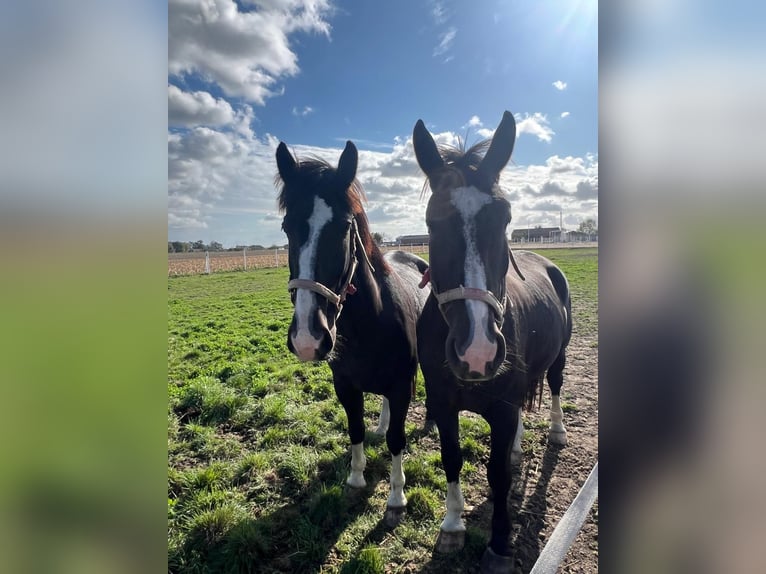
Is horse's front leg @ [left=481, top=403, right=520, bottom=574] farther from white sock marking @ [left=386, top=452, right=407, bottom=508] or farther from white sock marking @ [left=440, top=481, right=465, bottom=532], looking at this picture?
white sock marking @ [left=386, top=452, right=407, bottom=508]

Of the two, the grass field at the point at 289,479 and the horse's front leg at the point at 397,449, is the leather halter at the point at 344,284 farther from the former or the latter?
the grass field at the point at 289,479

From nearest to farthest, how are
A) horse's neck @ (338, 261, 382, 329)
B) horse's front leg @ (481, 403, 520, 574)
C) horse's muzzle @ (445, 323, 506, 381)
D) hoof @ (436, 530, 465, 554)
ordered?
horse's muzzle @ (445, 323, 506, 381)
horse's front leg @ (481, 403, 520, 574)
hoof @ (436, 530, 465, 554)
horse's neck @ (338, 261, 382, 329)

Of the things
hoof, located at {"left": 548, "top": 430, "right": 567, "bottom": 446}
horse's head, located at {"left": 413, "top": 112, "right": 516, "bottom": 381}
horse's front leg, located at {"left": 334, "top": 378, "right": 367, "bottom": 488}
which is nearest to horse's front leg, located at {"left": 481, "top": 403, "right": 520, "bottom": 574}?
horse's head, located at {"left": 413, "top": 112, "right": 516, "bottom": 381}

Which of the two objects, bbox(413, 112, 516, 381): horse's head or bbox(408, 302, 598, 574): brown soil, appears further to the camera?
bbox(408, 302, 598, 574): brown soil

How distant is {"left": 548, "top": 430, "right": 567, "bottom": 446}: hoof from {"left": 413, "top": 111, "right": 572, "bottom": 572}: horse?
117 centimetres

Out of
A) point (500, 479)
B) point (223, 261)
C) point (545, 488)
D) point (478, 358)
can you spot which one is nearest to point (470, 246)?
point (478, 358)

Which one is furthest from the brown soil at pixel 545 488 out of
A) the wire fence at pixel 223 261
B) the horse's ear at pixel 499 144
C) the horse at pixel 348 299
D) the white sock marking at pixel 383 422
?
the wire fence at pixel 223 261

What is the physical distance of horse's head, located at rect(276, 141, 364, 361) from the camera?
243 centimetres

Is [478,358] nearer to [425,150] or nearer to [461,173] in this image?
[461,173]

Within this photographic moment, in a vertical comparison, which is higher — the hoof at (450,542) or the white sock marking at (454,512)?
the white sock marking at (454,512)

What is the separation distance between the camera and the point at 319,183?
2723 millimetres

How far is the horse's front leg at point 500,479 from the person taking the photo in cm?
265
